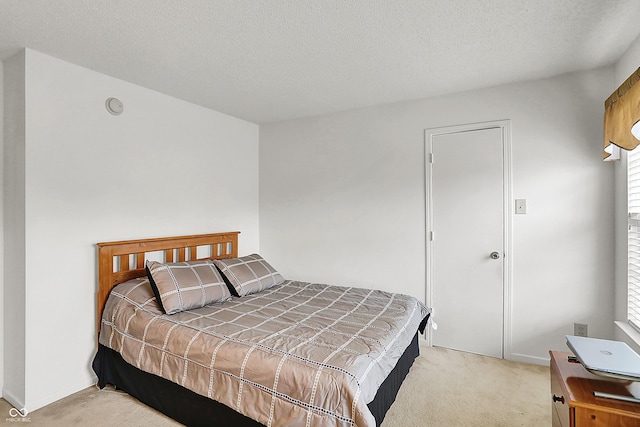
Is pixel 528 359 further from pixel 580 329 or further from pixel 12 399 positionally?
pixel 12 399

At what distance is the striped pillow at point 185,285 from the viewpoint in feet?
7.87

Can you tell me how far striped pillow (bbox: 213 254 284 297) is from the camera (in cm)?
294

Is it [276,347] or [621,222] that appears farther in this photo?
[621,222]

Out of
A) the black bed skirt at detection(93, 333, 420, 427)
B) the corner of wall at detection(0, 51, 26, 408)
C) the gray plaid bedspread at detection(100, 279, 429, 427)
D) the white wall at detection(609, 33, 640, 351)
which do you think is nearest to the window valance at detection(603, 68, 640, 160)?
the white wall at detection(609, 33, 640, 351)

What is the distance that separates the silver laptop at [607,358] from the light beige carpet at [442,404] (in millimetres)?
809

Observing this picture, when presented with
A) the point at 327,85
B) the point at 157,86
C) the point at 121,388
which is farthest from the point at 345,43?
the point at 121,388

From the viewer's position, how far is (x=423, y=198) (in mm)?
3188

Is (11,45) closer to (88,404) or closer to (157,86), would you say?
(157,86)

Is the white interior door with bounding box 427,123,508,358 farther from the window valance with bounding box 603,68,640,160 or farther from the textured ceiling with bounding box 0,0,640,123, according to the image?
the window valance with bounding box 603,68,640,160

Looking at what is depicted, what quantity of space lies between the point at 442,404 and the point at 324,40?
2.58 m

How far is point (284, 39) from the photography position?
2.09 m

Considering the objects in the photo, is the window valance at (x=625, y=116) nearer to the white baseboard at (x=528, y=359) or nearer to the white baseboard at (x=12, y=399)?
the white baseboard at (x=528, y=359)

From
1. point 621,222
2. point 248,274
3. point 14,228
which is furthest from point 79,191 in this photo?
point 621,222

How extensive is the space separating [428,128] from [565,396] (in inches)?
94.6
